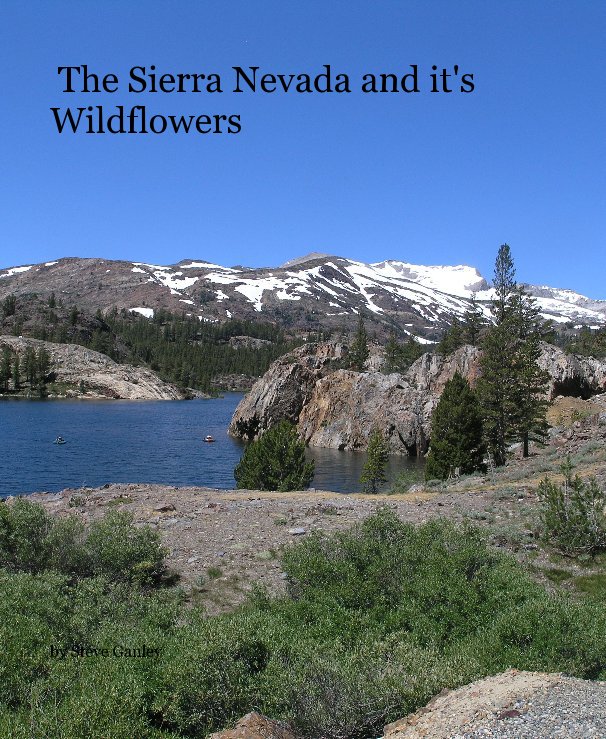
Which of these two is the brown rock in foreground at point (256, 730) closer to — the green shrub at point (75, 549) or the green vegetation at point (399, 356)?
the green shrub at point (75, 549)

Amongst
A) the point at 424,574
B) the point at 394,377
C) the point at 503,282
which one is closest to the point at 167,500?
the point at 424,574

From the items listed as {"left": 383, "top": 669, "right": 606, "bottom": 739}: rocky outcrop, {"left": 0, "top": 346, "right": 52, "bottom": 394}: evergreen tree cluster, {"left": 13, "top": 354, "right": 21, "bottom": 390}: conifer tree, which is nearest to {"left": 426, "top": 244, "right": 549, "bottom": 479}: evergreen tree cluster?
{"left": 383, "top": 669, "right": 606, "bottom": 739}: rocky outcrop

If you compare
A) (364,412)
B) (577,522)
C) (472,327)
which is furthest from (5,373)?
(577,522)

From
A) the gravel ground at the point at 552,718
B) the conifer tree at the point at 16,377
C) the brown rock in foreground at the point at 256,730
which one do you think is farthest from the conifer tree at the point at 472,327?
the brown rock in foreground at the point at 256,730

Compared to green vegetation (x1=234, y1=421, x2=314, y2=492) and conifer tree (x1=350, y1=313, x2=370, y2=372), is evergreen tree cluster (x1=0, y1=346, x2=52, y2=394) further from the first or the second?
green vegetation (x1=234, y1=421, x2=314, y2=492)

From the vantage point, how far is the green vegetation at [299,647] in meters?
6.77

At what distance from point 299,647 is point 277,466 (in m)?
25.1

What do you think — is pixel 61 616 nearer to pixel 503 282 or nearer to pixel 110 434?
pixel 503 282

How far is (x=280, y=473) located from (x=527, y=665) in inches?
1008

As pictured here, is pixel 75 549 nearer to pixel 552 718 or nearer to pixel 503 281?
pixel 552 718

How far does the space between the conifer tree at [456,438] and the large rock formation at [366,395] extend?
1067 inches

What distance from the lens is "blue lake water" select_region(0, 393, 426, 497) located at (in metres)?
44.4

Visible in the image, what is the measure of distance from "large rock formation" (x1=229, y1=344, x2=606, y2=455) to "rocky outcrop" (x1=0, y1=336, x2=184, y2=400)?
183 feet

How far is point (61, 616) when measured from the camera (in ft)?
30.3
